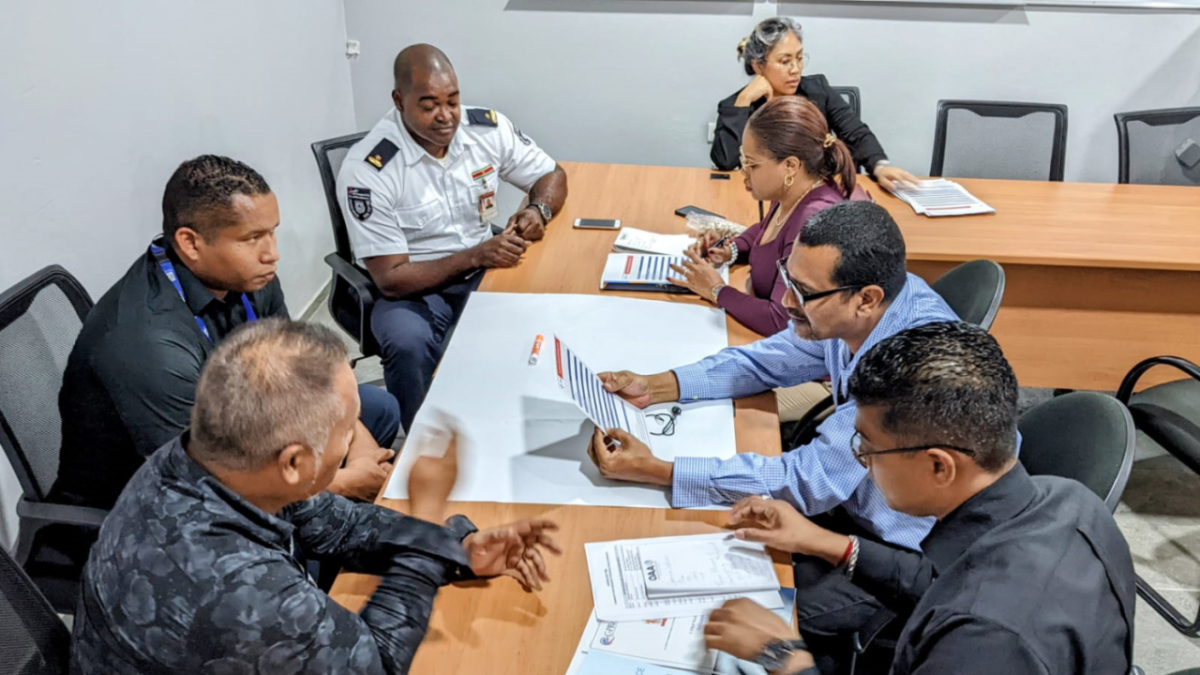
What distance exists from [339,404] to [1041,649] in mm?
951

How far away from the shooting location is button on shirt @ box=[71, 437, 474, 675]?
111 cm

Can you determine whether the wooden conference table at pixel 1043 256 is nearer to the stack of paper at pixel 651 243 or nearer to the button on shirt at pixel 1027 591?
the stack of paper at pixel 651 243

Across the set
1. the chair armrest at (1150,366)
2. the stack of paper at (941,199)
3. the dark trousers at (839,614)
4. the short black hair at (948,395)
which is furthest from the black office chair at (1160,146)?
the short black hair at (948,395)

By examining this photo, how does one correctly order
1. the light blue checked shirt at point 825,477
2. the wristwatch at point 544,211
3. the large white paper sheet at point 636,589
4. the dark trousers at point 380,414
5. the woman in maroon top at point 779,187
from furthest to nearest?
the wristwatch at point 544,211, the dark trousers at point 380,414, the woman in maroon top at point 779,187, the light blue checked shirt at point 825,477, the large white paper sheet at point 636,589

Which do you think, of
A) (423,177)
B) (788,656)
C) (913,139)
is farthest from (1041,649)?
(913,139)

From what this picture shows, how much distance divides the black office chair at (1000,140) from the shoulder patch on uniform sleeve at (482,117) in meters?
1.73

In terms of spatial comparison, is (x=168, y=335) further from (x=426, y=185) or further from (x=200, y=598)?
(x=426, y=185)

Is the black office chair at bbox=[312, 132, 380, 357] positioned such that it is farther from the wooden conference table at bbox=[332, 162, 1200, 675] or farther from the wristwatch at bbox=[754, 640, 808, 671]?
the wristwatch at bbox=[754, 640, 808, 671]

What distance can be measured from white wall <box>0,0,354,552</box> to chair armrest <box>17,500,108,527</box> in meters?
0.58

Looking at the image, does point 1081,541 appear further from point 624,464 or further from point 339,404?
point 339,404

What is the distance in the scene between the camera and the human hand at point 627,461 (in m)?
1.64

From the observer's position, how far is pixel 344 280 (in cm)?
279

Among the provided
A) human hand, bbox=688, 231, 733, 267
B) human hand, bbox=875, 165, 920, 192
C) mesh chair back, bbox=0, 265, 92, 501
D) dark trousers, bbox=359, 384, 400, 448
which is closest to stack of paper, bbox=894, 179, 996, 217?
human hand, bbox=875, 165, 920, 192

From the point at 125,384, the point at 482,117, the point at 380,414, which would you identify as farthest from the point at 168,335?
the point at 482,117
